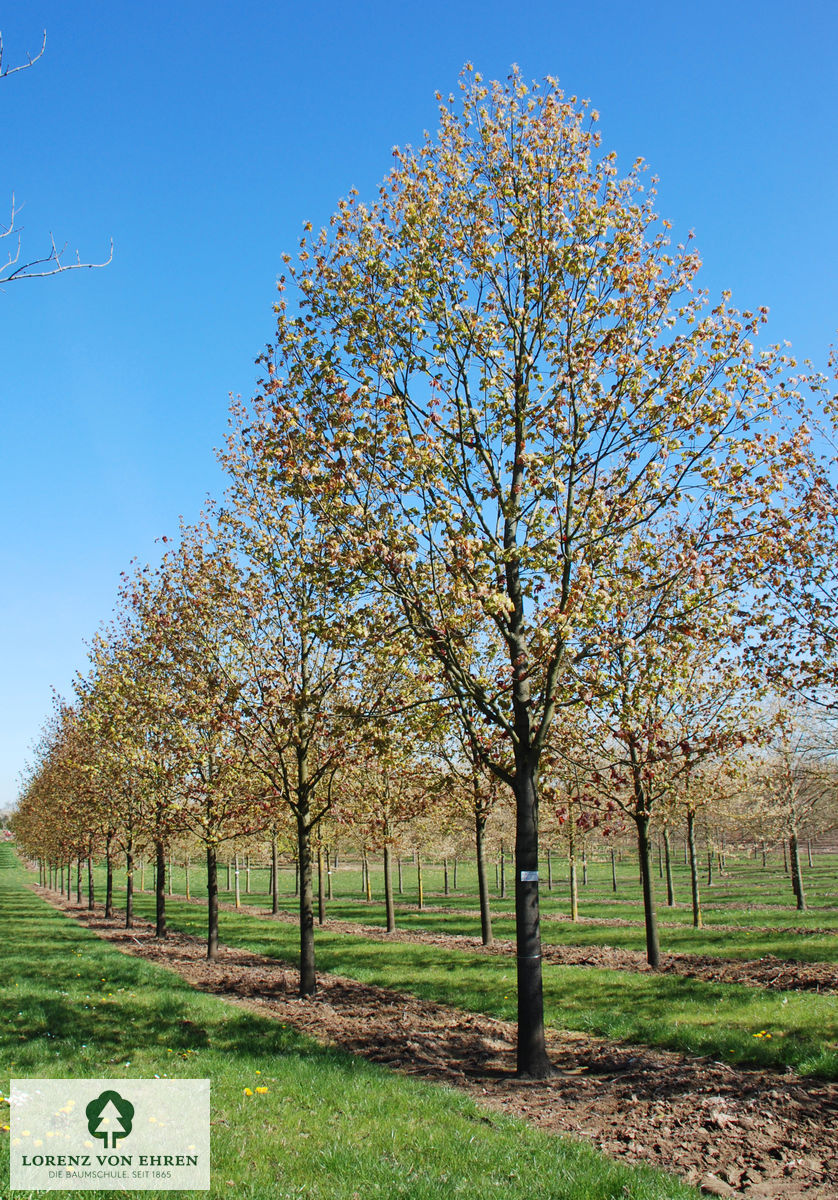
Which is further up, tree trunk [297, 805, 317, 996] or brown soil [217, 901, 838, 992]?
tree trunk [297, 805, 317, 996]

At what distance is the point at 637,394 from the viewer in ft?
32.1

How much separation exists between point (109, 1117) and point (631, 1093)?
5.30m

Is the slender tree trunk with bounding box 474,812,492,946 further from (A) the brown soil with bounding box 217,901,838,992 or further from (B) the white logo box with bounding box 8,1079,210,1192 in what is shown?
(B) the white logo box with bounding box 8,1079,210,1192

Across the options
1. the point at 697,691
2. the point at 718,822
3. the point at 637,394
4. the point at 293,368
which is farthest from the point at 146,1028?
the point at 718,822

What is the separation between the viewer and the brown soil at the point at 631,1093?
6184mm

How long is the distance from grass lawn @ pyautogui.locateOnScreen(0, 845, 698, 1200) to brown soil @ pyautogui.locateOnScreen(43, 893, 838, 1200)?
61 centimetres

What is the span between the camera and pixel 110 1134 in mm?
6402

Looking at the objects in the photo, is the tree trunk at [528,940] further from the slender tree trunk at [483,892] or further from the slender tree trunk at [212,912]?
the slender tree trunk at [483,892]

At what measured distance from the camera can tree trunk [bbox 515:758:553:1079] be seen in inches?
358

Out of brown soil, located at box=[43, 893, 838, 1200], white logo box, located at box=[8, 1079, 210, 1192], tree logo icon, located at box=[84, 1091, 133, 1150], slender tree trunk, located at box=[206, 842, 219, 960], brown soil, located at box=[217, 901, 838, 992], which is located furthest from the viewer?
slender tree trunk, located at box=[206, 842, 219, 960]

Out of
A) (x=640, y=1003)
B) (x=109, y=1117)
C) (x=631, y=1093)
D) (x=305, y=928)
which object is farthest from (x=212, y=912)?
(x=631, y=1093)

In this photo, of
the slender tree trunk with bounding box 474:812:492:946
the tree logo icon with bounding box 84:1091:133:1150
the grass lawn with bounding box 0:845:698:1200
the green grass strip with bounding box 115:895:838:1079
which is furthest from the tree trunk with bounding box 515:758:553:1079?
the slender tree trunk with bounding box 474:812:492:946

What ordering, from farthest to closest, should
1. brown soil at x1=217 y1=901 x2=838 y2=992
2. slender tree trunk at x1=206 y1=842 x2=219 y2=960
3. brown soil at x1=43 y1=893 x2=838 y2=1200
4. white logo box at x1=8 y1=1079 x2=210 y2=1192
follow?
slender tree trunk at x1=206 y1=842 x2=219 y2=960 < brown soil at x1=217 y1=901 x2=838 y2=992 < brown soil at x1=43 y1=893 x2=838 y2=1200 < white logo box at x1=8 y1=1079 x2=210 y2=1192

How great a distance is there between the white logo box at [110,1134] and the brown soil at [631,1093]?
128 inches
